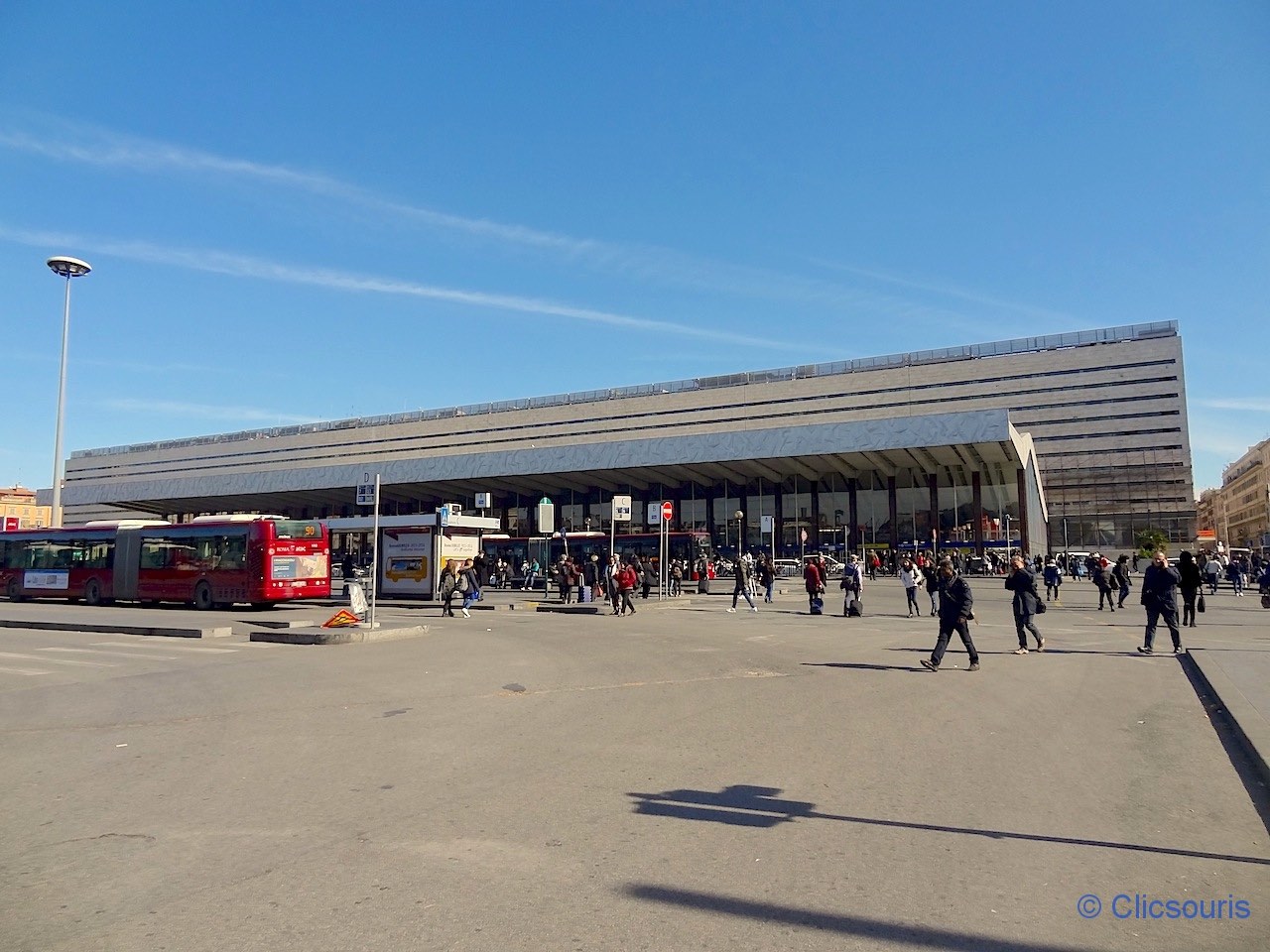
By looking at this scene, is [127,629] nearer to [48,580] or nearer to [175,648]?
[175,648]

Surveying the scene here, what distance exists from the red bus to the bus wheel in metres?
0.03

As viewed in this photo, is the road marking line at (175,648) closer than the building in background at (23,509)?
Yes

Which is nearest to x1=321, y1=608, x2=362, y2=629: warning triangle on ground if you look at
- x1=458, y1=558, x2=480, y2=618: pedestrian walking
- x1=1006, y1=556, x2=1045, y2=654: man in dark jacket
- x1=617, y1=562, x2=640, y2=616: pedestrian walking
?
x1=458, y1=558, x2=480, y2=618: pedestrian walking

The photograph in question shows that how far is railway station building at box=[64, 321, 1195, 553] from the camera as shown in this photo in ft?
183

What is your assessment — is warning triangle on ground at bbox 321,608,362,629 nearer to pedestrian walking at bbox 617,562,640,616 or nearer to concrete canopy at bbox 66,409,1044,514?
pedestrian walking at bbox 617,562,640,616

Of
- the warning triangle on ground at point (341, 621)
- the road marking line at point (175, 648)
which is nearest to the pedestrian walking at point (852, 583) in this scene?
the warning triangle on ground at point (341, 621)

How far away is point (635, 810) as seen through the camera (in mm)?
5934

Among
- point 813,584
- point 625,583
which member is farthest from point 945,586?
point 625,583

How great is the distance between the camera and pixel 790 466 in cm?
5794

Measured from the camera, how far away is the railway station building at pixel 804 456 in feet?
183

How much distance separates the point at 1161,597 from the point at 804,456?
38.7m

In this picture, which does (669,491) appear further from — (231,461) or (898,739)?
Answer: (231,461)

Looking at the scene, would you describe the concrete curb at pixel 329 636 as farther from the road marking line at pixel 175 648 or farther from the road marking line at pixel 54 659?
the road marking line at pixel 54 659

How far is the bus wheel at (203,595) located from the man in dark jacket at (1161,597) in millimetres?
24182
